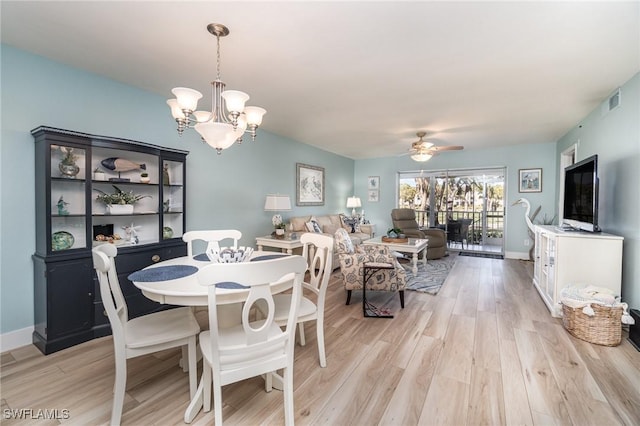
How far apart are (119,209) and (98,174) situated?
373 millimetres

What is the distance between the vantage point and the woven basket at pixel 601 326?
234 centimetres

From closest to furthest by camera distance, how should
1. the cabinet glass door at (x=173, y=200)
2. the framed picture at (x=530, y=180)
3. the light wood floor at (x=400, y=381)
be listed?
the light wood floor at (x=400, y=381) < the cabinet glass door at (x=173, y=200) < the framed picture at (x=530, y=180)

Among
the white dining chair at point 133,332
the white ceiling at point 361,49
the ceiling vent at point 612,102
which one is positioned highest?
the white ceiling at point 361,49

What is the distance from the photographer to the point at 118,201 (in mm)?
2787

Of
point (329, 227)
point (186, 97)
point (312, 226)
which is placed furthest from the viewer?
point (329, 227)

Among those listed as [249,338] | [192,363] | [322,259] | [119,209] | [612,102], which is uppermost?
[612,102]

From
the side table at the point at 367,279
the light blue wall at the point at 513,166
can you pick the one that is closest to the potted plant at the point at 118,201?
the side table at the point at 367,279

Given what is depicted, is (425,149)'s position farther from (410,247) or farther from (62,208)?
(62,208)

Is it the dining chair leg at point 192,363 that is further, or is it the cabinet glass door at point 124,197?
the cabinet glass door at point 124,197

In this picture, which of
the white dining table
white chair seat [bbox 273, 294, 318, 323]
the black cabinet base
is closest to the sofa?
white chair seat [bbox 273, 294, 318, 323]

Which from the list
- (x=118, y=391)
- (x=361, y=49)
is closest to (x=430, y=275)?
(x=361, y=49)

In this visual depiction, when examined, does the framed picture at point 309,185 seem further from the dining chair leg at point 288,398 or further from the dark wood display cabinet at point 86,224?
the dining chair leg at point 288,398

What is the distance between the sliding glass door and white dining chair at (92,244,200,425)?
644 centimetres

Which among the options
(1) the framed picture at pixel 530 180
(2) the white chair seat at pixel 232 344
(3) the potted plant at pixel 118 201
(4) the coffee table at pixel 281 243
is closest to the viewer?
(2) the white chair seat at pixel 232 344
